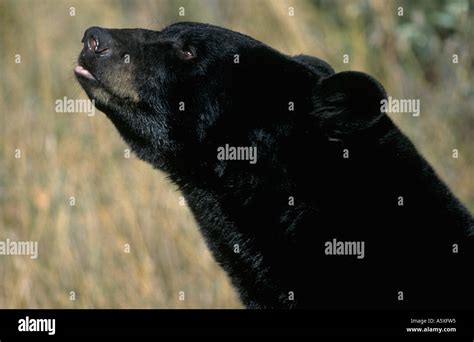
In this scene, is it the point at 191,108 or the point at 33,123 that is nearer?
the point at 191,108

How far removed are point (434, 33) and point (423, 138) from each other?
41.8 inches

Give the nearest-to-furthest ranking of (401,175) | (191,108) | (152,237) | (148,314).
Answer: (401,175), (191,108), (148,314), (152,237)

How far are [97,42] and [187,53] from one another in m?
0.40

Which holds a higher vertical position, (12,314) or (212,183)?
(212,183)

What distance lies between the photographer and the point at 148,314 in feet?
20.0

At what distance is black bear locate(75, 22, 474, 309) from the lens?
4453 millimetres

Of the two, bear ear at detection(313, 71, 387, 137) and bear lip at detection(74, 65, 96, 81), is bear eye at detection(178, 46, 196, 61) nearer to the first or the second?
bear lip at detection(74, 65, 96, 81)

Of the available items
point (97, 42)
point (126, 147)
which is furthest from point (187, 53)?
point (126, 147)

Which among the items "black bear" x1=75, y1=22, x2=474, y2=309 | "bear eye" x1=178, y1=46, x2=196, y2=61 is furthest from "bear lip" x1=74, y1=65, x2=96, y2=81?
"bear eye" x1=178, y1=46, x2=196, y2=61

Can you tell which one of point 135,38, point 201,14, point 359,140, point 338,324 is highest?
point 201,14

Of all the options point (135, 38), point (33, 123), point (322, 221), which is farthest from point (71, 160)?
point (322, 221)

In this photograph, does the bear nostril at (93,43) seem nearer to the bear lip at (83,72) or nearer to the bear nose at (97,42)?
the bear nose at (97,42)

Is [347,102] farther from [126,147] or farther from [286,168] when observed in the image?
[126,147]

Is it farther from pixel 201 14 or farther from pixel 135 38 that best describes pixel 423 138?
pixel 135 38
